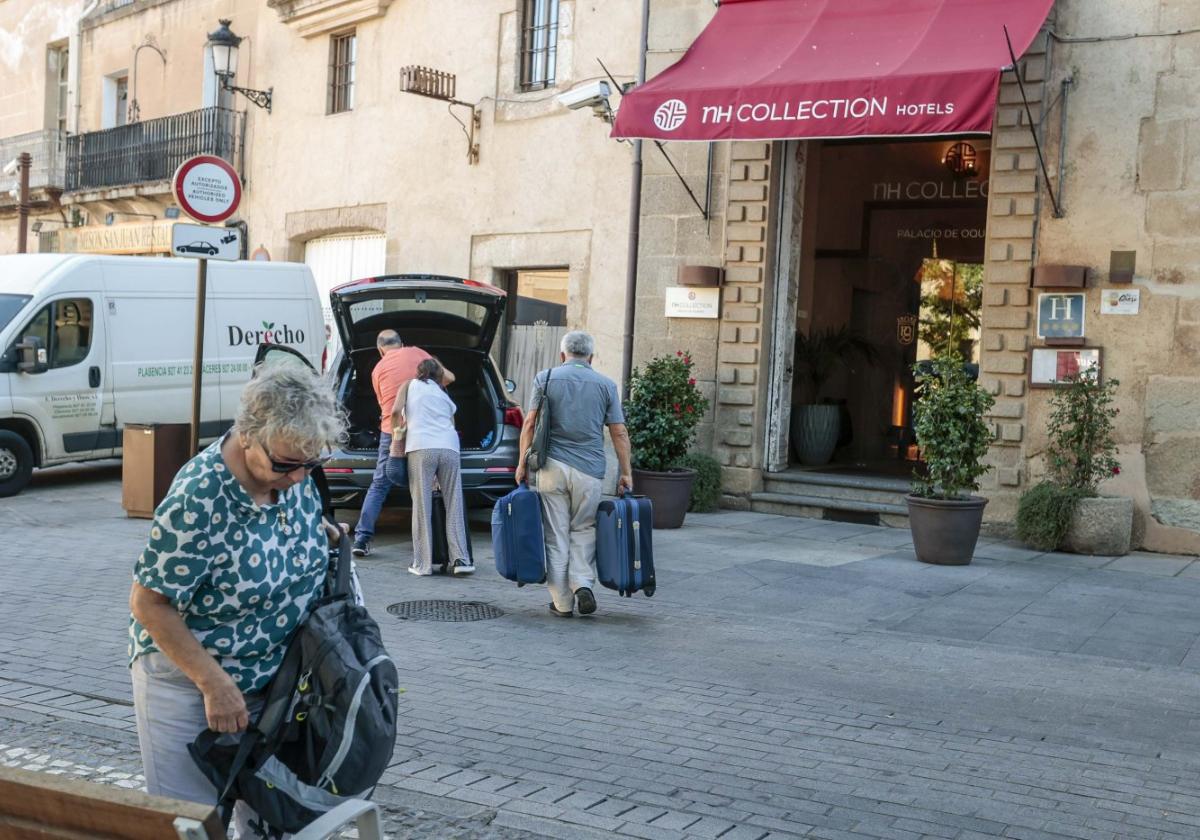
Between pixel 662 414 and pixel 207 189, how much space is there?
14.5 feet

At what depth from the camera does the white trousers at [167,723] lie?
3094mm

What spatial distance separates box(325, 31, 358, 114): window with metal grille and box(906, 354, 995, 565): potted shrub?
37.8 ft

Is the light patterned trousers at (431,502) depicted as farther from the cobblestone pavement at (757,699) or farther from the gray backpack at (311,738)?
the gray backpack at (311,738)

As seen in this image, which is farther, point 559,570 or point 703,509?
point 703,509

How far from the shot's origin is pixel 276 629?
10.3 feet

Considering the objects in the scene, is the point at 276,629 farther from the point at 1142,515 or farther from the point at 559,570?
the point at 1142,515

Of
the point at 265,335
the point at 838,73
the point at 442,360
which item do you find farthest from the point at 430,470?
the point at 265,335

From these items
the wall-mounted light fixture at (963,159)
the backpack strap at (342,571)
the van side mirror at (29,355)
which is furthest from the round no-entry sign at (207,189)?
the wall-mounted light fixture at (963,159)

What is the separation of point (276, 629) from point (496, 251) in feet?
44.3

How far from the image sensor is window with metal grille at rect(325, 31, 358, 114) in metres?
19.1

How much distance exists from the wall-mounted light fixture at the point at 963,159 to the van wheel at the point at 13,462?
10.9 meters

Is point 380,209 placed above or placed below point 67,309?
above

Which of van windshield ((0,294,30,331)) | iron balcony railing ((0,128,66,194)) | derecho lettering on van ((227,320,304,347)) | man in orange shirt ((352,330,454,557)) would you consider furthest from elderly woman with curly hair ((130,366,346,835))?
iron balcony railing ((0,128,66,194))

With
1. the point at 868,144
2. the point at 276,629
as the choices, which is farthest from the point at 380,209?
the point at 276,629
